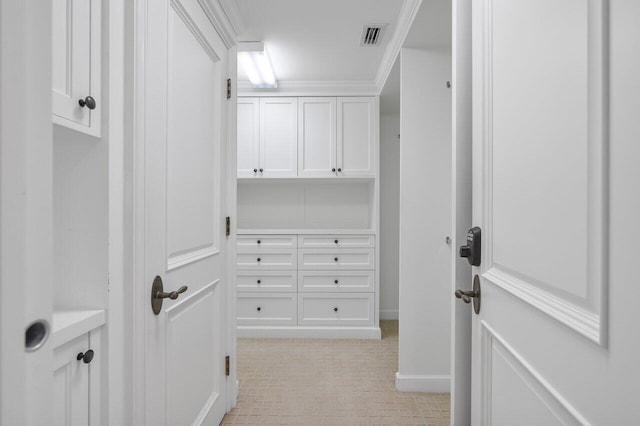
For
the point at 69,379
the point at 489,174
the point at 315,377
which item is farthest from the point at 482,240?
the point at 315,377

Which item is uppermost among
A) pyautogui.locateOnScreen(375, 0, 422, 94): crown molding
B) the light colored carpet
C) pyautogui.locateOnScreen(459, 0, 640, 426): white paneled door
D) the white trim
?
pyautogui.locateOnScreen(375, 0, 422, 94): crown molding

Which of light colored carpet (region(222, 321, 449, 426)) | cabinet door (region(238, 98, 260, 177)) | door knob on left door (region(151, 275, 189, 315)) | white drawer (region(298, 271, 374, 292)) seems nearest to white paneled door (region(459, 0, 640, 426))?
door knob on left door (region(151, 275, 189, 315))

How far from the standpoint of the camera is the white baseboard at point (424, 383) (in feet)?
7.17

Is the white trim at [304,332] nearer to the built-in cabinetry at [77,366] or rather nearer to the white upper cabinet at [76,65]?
the built-in cabinetry at [77,366]

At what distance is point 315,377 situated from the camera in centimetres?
237

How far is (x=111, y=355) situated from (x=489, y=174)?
116cm

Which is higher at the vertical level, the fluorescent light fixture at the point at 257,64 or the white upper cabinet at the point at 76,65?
the fluorescent light fixture at the point at 257,64

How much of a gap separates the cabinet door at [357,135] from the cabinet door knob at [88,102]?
255 cm

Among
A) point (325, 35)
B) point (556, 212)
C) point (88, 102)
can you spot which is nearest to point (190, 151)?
point (88, 102)

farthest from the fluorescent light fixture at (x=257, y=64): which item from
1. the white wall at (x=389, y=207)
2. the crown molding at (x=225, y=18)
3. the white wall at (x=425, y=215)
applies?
the white wall at (x=389, y=207)

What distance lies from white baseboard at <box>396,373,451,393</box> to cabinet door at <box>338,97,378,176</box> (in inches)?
70.8

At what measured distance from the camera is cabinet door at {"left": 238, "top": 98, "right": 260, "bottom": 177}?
3.25m

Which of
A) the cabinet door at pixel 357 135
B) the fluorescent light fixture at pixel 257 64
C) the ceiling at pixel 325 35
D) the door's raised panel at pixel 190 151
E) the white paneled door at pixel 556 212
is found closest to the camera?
the white paneled door at pixel 556 212

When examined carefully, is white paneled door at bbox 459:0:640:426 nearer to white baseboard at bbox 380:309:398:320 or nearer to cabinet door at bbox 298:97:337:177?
cabinet door at bbox 298:97:337:177
